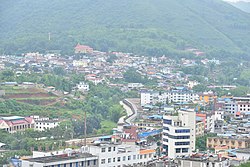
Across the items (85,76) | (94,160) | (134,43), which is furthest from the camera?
(134,43)

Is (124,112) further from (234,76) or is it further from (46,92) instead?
(234,76)

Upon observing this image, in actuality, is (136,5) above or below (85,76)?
above

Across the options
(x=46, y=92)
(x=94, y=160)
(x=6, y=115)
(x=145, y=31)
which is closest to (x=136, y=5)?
(x=145, y=31)

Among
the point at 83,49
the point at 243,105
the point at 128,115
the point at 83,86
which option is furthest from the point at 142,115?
the point at 83,49

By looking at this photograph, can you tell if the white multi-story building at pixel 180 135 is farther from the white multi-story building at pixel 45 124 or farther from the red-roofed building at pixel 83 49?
the red-roofed building at pixel 83 49

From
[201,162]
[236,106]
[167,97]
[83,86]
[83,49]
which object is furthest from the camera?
[83,49]

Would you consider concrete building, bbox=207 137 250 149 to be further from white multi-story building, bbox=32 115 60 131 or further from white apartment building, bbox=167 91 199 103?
white apartment building, bbox=167 91 199 103

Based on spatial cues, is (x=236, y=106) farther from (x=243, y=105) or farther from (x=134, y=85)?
(x=134, y=85)
